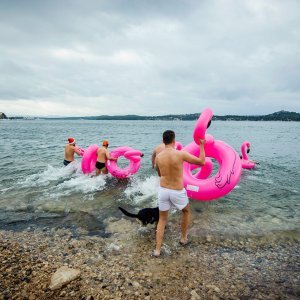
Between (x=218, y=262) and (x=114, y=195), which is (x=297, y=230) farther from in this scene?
(x=114, y=195)

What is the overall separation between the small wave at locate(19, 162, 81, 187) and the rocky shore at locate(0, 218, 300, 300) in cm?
430

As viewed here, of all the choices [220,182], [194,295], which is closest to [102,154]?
[220,182]

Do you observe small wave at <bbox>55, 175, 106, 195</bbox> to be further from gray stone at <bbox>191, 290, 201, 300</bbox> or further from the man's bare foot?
gray stone at <bbox>191, 290, 201, 300</bbox>

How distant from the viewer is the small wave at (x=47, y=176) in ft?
32.9

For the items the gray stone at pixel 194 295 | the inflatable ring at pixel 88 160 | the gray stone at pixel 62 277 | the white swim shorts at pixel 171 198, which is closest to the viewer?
the gray stone at pixel 194 295

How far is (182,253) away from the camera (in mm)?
4988

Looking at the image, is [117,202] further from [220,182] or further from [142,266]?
[142,266]

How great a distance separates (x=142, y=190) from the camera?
9.14 metres

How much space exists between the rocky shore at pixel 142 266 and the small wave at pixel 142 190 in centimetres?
242

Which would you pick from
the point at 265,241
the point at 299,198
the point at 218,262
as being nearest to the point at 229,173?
the point at 265,241

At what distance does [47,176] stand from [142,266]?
7.90 m

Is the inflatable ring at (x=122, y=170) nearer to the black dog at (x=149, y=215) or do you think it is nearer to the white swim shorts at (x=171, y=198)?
the black dog at (x=149, y=215)

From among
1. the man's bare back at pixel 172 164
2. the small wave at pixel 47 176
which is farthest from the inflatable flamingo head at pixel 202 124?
the small wave at pixel 47 176

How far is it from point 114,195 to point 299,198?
580 cm
